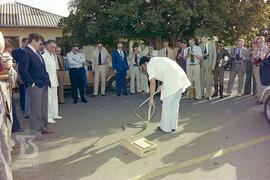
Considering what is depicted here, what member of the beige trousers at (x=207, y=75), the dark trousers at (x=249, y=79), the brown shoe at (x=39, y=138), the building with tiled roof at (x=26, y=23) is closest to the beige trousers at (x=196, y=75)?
the beige trousers at (x=207, y=75)

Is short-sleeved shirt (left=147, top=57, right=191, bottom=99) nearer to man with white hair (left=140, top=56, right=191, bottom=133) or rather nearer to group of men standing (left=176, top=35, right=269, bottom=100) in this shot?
man with white hair (left=140, top=56, right=191, bottom=133)

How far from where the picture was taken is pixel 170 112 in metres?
6.53

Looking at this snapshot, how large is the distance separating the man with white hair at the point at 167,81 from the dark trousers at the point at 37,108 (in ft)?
7.01

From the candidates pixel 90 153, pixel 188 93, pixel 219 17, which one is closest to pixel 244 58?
pixel 188 93

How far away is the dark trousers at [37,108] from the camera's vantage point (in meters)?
6.19

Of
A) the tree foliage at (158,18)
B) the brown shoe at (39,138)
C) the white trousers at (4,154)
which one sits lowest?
the brown shoe at (39,138)

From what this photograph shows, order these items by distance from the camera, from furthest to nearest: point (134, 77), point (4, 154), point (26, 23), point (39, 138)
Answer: point (26, 23), point (134, 77), point (39, 138), point (4, 154)

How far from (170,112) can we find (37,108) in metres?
2.69

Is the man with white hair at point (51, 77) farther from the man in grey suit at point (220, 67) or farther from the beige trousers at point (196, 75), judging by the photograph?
the man in grey suit at point (220, 67)

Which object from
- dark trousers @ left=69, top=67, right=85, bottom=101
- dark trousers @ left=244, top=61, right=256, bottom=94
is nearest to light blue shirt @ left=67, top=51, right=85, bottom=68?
dark trousers @ left=69, top=67, right=85, bottom=101

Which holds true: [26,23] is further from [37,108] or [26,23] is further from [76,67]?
[37,108]

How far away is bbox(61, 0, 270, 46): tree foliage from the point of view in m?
12.6

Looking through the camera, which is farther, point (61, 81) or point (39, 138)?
point (61, 81)

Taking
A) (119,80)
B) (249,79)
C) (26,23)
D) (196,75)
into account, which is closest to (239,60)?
(249,79)
